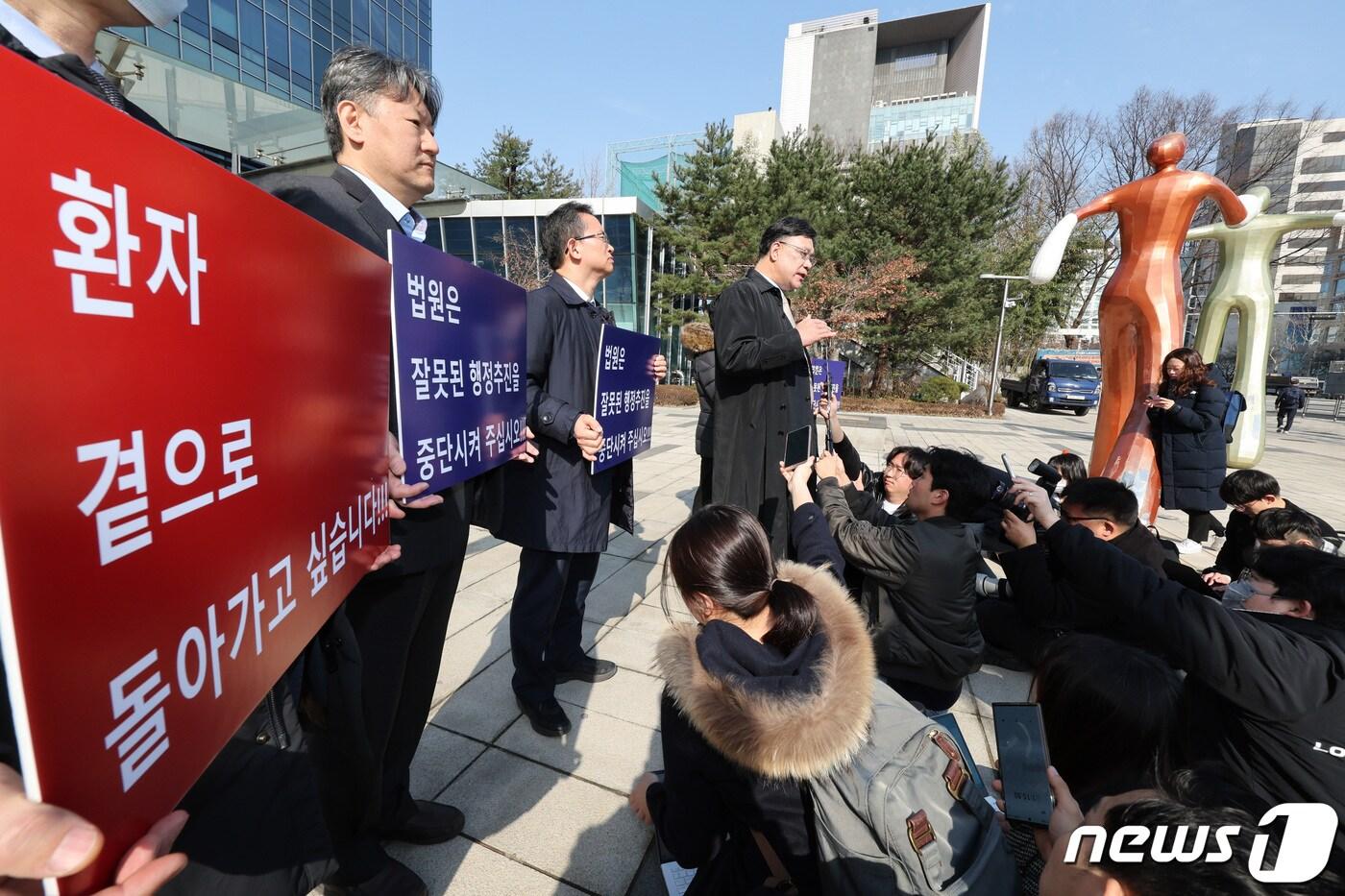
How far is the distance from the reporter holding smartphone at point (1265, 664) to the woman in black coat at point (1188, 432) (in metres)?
3.50

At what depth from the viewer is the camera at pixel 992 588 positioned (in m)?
3.00

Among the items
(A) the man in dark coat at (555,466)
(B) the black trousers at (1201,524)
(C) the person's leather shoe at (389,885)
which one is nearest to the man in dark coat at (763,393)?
(A) the man in dark coat at (555,466)

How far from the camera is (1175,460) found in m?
4.47

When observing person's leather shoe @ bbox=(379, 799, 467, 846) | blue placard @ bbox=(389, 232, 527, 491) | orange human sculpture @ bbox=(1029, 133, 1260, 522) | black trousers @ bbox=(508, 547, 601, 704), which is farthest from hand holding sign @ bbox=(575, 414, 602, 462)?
orange human sculpture @ bbox=(1029, 133, 1260, 522)

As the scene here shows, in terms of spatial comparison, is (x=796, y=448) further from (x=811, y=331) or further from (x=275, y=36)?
(x=275, y=36)

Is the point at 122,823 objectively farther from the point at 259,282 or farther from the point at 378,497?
the point at 378,497

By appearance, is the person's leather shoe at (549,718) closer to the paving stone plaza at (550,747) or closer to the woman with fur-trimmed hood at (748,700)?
the paving stone plaza at (550,747)

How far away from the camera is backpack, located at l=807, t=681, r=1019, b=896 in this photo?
100 cm

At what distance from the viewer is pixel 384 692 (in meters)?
1.46

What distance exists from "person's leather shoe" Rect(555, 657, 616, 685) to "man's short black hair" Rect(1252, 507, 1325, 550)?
2.98m

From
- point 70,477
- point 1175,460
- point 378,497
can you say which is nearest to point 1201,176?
point 1175,460

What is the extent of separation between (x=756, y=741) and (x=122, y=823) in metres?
0.86

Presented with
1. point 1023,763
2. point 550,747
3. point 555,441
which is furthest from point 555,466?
point 1023,763

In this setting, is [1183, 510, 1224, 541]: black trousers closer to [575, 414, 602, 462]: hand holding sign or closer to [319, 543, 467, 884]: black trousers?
[575, 414, 602, 462]: hand holding sign
